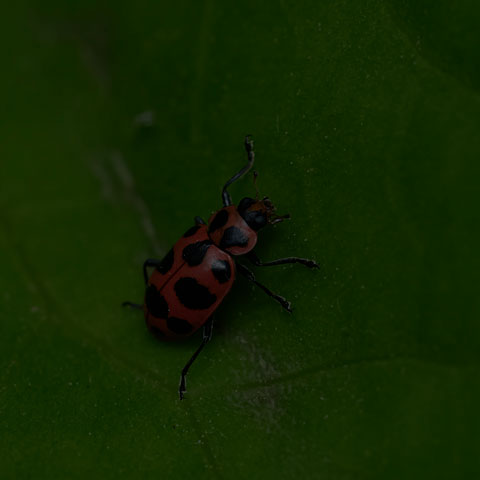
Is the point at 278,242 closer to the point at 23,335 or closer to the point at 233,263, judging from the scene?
the point at 233,263

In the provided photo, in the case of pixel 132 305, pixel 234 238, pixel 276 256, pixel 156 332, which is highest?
pixel 276 256

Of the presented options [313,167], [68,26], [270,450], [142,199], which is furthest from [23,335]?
[68,26]

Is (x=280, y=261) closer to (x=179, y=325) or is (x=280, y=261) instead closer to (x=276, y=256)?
(x=276, y=256)

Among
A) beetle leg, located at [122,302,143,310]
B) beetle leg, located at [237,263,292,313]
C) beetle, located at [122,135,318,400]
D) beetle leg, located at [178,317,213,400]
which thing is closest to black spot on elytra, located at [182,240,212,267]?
beetle, located at [122,135,318,400]

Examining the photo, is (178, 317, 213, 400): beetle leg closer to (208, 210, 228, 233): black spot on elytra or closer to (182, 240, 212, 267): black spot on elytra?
(182, 240, 212, 267): black spot on elytra

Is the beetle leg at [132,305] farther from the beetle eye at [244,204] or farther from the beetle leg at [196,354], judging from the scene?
the beetle eye at [244,204]

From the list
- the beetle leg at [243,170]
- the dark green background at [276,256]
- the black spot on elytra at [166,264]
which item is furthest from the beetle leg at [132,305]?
the beetle leg at [243,170]

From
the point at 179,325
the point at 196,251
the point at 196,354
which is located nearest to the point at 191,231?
the point at 196,251
